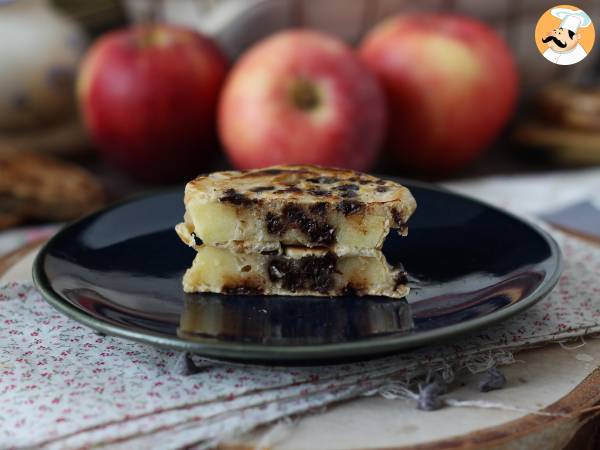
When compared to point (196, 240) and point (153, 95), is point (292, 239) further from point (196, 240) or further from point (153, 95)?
point (153, 95)

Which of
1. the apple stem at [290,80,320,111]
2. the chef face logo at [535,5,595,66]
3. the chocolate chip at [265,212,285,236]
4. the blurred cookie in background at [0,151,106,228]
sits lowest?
the blurred cookie in background at [0,151,106,228]

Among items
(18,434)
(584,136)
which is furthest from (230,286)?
(584,136)

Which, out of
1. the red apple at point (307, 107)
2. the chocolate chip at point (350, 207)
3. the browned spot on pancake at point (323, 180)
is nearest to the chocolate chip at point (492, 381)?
the chocolate chip at point (350, 207)

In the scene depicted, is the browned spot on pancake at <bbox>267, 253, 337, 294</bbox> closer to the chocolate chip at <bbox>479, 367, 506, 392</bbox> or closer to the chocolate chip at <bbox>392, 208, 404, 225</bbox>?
the chocolate chip at <bbox>392, 208, 404, 225</bbox>

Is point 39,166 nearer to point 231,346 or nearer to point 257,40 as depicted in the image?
point 257,40

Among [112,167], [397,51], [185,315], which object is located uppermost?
[397,51]

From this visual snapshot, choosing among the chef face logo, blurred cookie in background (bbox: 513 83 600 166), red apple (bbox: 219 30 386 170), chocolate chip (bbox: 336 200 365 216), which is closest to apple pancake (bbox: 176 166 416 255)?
chocolate chip (bbox: 336 200 365 216)
